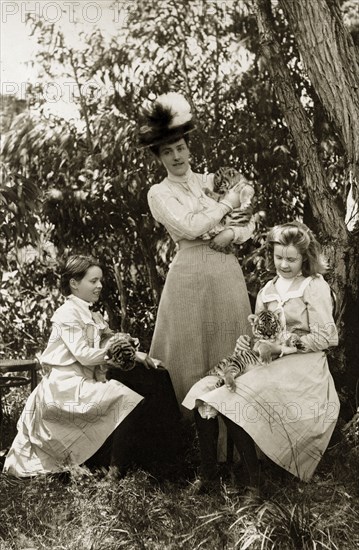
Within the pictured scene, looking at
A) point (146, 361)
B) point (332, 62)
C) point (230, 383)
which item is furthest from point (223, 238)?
point (332, 62)

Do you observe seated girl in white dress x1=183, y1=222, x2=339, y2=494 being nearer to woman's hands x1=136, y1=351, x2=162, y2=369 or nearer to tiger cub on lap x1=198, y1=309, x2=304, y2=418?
tiger cub on lap x1=198, y1=309, x2=304, y2=418

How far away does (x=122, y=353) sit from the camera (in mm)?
4203

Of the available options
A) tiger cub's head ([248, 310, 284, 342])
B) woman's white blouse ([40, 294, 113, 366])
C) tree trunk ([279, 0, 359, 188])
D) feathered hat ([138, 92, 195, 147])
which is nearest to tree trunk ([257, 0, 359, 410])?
tree trunk ([279, 0, 359, 188])

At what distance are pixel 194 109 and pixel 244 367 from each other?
2.75 m

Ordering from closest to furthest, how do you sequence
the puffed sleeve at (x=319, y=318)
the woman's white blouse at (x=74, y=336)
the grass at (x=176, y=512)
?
the grass at (x=176, y=512), the puffed sleeve at (x=319, y=318), the woman's white blouse at (x=74, y=336)

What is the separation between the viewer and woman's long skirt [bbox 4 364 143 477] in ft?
14.0

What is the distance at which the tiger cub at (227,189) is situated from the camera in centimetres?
458

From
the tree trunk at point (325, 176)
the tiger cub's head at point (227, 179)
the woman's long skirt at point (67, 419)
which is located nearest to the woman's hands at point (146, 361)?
the woman's long skirt at point (67, 419)

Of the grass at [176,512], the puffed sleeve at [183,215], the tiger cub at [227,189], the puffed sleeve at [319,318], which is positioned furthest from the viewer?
the tiger cub at [227,189]

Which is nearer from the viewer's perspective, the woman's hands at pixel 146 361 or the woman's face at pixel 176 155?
the woman's hands at pixel 146 361

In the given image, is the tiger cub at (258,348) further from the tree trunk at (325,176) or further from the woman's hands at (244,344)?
the tree trunk at (325,176)

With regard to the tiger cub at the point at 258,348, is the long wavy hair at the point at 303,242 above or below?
above

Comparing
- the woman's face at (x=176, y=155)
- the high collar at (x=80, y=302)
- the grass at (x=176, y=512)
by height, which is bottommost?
the grass at (x=176, y=512)

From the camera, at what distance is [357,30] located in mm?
5957
